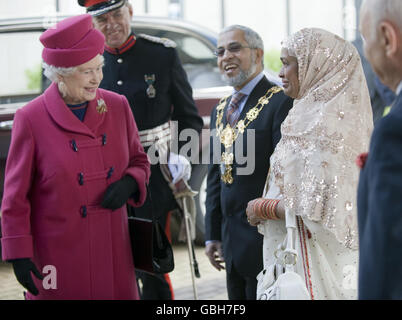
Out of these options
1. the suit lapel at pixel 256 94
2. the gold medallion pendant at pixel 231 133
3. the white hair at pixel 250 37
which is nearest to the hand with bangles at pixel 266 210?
the gold medallion pendant at pixel 231 133

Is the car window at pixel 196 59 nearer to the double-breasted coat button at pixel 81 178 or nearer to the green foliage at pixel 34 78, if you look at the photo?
the green foliage at pixel 34 78

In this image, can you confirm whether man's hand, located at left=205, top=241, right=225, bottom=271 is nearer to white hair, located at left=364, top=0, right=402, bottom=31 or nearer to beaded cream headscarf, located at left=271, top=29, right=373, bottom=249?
beaded cream headscarf, located at left=271, top=29, right=373, bottom=249

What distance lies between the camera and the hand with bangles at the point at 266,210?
2.56 m

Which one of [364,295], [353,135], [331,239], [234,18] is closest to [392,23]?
[364,295]

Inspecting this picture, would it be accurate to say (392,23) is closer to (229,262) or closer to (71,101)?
(71,101)

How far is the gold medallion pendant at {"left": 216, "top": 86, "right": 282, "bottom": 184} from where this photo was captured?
3105 mm

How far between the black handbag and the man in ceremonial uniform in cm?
81

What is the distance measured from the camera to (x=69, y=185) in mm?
2582

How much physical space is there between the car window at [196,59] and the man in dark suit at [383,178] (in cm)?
452

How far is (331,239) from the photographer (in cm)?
248

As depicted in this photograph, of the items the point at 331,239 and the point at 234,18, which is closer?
the point at 331,239

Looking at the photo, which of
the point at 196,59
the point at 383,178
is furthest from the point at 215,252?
the point at 196,59

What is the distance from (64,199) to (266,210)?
0.76 m
